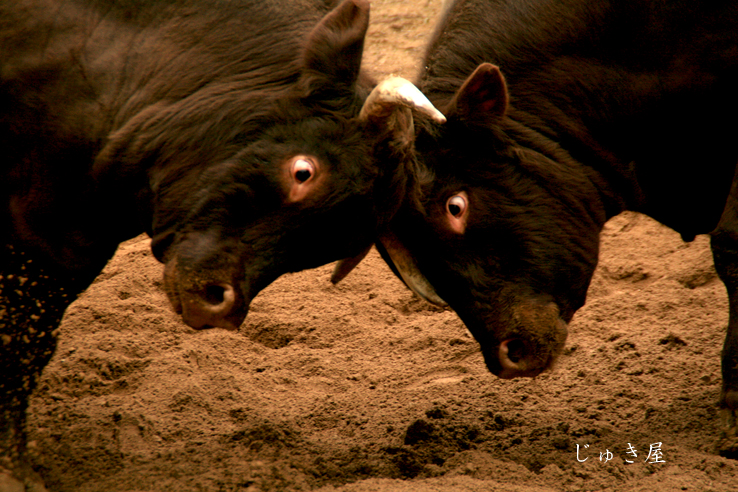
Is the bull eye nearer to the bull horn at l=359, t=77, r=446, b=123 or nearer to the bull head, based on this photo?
the bull head

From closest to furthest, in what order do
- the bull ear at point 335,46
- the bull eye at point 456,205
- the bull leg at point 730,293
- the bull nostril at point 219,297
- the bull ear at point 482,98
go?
the bull nostril at point 219,297 → the bull ear at point 335,46 → the bull ear at point 482,98 → the bull eye at point 456,205 → the bull leg at point 730,293

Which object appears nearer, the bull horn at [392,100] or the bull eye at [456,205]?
the bull horn at [392,100]

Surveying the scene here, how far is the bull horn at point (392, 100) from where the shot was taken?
117 inches

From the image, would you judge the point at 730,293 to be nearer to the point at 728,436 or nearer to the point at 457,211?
the point at 728,436

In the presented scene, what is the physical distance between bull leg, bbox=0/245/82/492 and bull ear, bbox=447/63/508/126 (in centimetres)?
172

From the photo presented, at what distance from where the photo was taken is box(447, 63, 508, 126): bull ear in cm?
322

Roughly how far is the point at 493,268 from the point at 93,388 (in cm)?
201

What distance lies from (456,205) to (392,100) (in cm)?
60

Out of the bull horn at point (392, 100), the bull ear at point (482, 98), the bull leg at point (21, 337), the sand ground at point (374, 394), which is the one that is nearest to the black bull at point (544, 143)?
the bull ear at point (482, 98)

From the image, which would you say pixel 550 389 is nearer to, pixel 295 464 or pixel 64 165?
pixel 295 464

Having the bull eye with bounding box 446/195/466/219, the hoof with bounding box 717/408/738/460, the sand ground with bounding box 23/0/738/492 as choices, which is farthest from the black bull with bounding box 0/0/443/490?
the hoof with bounding box 717/408/738/460

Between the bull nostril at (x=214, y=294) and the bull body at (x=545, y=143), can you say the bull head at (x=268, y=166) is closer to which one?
the bull nostril at (x=214, y=294)

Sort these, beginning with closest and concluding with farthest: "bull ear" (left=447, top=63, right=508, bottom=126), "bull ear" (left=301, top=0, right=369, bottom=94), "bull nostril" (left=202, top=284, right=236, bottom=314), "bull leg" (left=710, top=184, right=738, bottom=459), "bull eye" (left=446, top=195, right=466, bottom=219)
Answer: "bull nostril" (left=202, top=284, right=236, bottom=314)
"bull ear" (left=301, top=0, right=369, bottom=94)
"bull ear" (left=447, top=63, right=508, bottom=126)
"bull eye" (left=446, top=195, right=466, bottom=219)
"bull leg" (left=710, top=184, right=738, bottom=459)

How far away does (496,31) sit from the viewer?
3.59 metres
